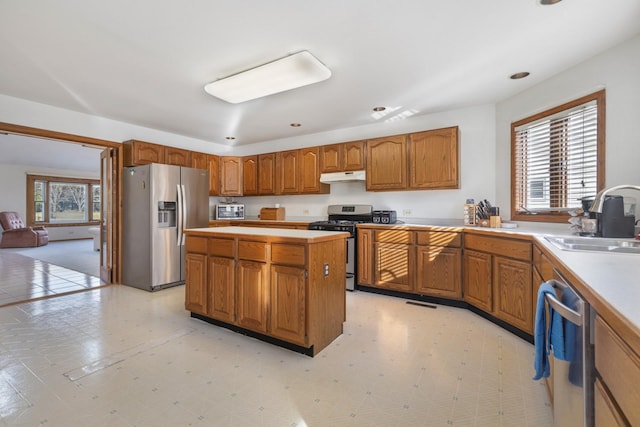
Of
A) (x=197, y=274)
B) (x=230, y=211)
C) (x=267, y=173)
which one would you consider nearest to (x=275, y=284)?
(x=197, y=274)

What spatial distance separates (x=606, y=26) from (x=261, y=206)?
16.4ft

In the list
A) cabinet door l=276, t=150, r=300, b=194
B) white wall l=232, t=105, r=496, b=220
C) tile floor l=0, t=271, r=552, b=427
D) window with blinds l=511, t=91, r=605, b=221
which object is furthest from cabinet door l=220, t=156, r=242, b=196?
window with blinds l=511, t=91, r=605, b=221

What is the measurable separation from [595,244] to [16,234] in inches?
443

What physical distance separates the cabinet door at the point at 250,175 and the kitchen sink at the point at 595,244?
441 centimetres

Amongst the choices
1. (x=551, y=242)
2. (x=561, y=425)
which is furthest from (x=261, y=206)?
(x=561, y=425)

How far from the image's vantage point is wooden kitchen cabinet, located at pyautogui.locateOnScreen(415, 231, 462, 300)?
130 inches

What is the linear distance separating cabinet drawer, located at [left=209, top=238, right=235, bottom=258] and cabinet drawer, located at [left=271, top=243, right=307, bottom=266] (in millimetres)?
463

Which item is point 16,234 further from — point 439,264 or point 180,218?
point 439,264

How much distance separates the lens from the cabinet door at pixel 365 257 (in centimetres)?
388

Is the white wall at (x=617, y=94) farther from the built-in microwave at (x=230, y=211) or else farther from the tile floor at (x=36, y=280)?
the tile floor at (x=36, y=280)

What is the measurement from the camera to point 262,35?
2.18 meters

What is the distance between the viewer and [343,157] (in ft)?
14.7

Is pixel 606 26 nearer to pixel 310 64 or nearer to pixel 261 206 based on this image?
pixel 310 64

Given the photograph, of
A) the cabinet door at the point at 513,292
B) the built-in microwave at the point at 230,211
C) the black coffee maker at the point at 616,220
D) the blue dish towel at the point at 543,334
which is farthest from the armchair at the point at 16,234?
the black coffee maker at the point at 616,220
